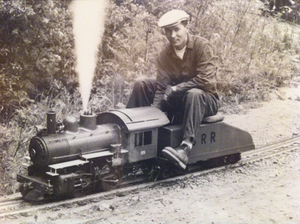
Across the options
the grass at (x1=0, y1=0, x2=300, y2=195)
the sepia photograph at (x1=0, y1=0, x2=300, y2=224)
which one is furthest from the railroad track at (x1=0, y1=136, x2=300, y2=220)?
the grass at (x1=0, y1=0, x2=300, y2=195)

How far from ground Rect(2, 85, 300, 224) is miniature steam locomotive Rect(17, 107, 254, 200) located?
0.91ft

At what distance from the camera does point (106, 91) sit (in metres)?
6.94

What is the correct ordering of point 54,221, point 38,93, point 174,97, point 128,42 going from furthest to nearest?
1. point 128,42
2. point 38,93
3. point 174,97
4. point 54,221

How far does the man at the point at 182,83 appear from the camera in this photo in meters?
5.05

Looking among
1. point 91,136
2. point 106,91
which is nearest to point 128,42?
point 106,91

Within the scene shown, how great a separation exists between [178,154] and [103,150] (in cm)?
92

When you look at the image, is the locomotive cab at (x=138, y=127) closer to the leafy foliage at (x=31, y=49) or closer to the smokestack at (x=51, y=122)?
the smokestack at (x=51, y=122)

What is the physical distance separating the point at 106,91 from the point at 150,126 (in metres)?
2.23

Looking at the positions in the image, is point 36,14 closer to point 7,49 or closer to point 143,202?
point 7,49

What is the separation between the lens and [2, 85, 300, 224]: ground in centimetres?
410

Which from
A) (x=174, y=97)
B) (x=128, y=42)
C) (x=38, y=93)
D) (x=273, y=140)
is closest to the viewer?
(x=174, y=97)

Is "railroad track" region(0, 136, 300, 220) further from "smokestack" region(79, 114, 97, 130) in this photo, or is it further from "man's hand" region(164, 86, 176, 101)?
"man's hand" region(164, 86, 176, 101)

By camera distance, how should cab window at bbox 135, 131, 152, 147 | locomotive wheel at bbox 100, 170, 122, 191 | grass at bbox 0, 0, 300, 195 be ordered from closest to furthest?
locomotive wheel at bbox 100, 170, 122, 191, cab window at bbox 135, 131, 152, 147, grass at bbox 0, 0, 300, 195

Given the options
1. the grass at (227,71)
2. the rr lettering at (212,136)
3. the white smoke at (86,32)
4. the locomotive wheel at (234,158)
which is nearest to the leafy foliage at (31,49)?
the grass at (227,71)
